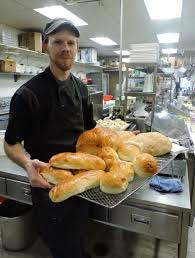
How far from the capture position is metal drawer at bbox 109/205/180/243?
1235mm

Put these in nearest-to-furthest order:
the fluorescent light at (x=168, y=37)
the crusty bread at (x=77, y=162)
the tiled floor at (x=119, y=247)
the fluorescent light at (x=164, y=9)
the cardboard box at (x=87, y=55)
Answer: the crusty bread at (x=77, y=162), the tiled floor at (x=119, y=247), the fluorescent light at (x=164, y=9), the fluorescent light at (x=168, y=37), the cardboard box at (x=87, y=55)

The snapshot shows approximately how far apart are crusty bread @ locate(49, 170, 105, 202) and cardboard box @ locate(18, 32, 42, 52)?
15.0 ft

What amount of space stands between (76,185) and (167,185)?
76cm

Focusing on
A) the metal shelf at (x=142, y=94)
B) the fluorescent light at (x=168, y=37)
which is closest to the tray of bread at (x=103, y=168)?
the metal shelf at (x=142, y=94)

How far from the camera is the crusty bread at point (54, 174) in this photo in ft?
2.86

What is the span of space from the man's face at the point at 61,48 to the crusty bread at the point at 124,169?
0.64 meters

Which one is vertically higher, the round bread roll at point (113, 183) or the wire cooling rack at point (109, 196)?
the round bread roll at point (113, 183)

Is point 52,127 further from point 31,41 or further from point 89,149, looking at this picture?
point 31,41

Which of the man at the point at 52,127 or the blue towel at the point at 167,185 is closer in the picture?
the man at the point at 52,127

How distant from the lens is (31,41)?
15.9 ft

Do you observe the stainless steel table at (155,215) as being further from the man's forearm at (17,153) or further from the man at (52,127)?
the man's forearm at (17,153)

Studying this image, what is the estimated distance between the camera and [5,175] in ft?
5.57

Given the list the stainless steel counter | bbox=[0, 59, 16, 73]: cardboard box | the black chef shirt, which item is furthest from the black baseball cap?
bbox=[0, 59, 16, 73]: cardboard box

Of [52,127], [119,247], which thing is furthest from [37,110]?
[119,247]
